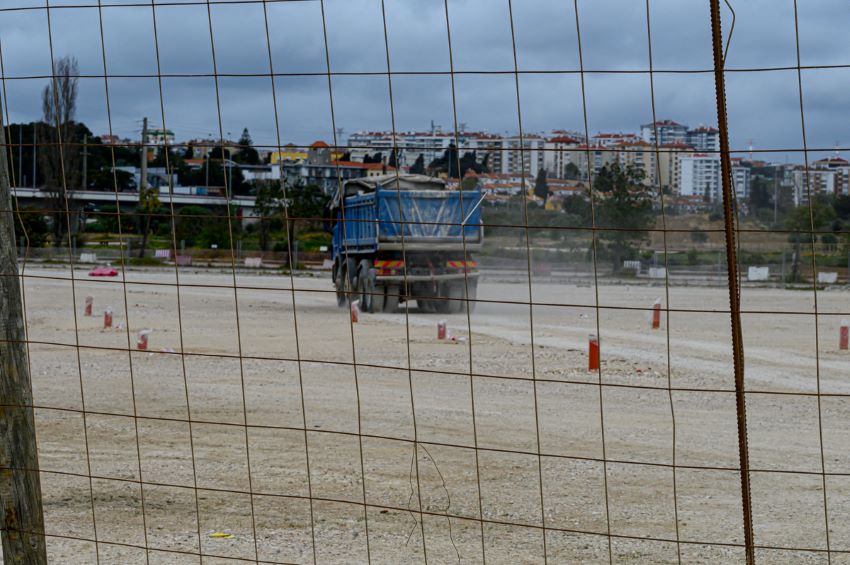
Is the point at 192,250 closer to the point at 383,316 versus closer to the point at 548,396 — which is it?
the point at 383,316

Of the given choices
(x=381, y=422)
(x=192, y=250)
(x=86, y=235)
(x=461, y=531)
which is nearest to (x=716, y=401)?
(x=381, y=422)

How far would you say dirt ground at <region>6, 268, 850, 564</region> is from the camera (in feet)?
17.5

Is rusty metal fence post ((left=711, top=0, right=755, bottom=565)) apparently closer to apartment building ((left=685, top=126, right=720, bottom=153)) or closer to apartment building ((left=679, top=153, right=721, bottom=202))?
apartment building ((left=685, top=126, right=720, bottom=153))

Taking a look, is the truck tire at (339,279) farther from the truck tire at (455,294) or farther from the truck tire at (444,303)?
the truck tire at (455,294)

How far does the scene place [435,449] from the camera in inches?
322

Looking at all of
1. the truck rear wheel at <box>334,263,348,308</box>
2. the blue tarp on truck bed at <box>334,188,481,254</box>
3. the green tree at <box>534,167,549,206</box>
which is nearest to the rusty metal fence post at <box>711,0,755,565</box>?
the blue tarp on truck bed at <box>334,188,481,254</box>

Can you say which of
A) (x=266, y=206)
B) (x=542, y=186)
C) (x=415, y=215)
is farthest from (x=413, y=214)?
(x=542, y=186)

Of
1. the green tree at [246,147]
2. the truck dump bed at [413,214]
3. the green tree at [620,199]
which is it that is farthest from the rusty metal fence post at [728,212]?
the green tree at [620,199]

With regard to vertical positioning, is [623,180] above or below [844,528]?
above

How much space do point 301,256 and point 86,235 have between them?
14745mm

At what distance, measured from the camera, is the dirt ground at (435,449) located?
17.5 feet

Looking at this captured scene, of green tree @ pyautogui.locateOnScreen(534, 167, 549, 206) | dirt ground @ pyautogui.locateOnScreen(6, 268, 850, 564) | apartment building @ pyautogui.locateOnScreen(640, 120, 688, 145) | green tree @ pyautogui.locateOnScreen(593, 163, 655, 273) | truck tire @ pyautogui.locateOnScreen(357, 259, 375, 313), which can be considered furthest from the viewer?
green tree @ pyautogui.locateOnScreen(593, 163, 655, 273)

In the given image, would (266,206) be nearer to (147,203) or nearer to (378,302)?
(378,302)

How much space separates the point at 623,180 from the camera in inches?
1296
